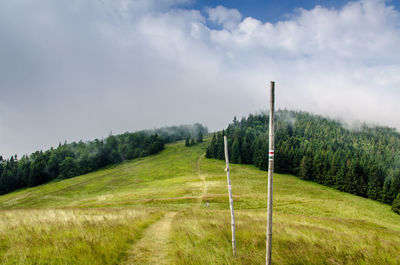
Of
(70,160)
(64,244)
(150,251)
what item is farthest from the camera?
(70,160)

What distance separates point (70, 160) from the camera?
12506cm

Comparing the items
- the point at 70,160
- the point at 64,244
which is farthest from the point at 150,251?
the point at 70,160

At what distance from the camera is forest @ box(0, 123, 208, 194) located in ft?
369

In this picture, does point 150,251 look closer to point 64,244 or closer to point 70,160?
point 64,244

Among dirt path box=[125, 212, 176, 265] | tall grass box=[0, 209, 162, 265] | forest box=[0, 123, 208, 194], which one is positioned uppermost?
tall grass box=[0, 209, 162, 265]

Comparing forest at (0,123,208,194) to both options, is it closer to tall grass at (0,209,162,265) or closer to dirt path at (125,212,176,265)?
tall grass at (0,209,162,265)

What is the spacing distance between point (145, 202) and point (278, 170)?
75.9 m

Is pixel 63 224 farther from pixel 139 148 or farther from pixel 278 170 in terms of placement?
pixel 139 148

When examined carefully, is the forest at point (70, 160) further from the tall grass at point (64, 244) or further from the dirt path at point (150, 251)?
the dirt path at point (150, 251)

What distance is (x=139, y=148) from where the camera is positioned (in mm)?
155500

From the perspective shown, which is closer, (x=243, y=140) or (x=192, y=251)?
(x=192, y=251)


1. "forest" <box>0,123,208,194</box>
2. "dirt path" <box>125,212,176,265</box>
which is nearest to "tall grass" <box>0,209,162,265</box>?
"dirt path" <box>125,212,176,265</box>

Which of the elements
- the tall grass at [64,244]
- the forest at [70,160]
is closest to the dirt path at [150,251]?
the tall grass at [64,244]

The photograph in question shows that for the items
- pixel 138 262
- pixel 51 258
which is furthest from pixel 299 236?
pixel 51 258
